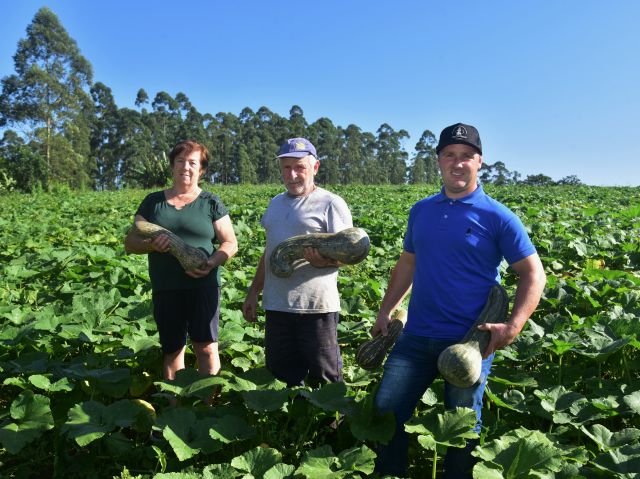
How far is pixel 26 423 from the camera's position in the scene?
3191 mm

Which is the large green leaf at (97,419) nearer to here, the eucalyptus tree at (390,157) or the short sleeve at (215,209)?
the short sleeve at (215,209)

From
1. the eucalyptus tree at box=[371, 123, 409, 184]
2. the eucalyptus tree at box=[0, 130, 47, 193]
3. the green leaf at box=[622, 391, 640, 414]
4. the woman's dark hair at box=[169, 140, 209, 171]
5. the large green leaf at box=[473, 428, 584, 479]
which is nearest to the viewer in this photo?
the large green leaf at box=[473, 428, 584, 479]

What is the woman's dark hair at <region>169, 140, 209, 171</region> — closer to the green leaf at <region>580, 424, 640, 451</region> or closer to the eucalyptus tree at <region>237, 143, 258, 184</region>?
the green leaf at <region>580, 424, 640, 451</region>

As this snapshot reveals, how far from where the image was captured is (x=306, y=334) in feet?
11.6

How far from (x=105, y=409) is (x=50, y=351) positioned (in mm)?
1449

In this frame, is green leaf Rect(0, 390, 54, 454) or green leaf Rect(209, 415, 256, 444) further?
green leaf Rect(0, 390, 54, 454)

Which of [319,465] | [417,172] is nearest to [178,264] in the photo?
[319,465]

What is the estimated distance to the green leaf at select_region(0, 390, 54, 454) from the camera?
3059 mm

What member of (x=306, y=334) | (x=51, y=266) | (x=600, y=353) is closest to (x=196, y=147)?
(x=306, y=334)

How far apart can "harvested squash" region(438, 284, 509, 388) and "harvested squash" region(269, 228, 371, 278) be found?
87 centimetres

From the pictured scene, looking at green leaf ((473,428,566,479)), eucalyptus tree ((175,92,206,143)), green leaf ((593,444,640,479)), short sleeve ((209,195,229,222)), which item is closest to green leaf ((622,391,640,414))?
green leaf ((593,444,640,479))

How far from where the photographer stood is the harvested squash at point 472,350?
2572 millimetres

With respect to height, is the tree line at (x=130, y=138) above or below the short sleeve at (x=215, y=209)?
above

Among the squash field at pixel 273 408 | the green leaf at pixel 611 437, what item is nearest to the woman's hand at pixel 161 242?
the squash field at pixel 273 408
